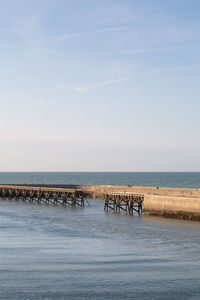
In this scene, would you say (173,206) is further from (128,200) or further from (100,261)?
(100,261)

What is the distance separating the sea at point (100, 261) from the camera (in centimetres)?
1773

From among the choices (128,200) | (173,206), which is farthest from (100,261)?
(128,200)

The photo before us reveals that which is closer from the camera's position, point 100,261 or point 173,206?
point 100,261

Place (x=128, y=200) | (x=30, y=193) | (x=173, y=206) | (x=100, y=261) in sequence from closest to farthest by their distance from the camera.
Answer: (x=100, y=261)
(x=173, y=206)
(x=128, y=200)
(x=30, y=193)

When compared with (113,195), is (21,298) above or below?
below

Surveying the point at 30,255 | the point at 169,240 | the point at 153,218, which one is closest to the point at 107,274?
the point at 30,255

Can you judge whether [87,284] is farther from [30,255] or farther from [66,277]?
[30,255]

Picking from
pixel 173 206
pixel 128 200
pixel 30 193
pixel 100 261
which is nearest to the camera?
pixel 100 261

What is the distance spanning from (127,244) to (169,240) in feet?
12.0

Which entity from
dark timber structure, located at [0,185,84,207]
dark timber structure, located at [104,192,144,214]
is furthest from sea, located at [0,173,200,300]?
dark timber structure, located at [0,185,84,207]

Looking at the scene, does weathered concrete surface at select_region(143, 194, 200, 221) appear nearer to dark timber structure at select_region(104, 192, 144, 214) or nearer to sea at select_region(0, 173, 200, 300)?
sea at select_region(0, 173, 200, 300)

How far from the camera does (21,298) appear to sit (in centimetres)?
1658

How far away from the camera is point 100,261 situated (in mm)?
22734

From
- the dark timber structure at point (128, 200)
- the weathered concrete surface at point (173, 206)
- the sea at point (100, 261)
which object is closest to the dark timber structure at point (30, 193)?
the dark timber structure at point (128, 200)
